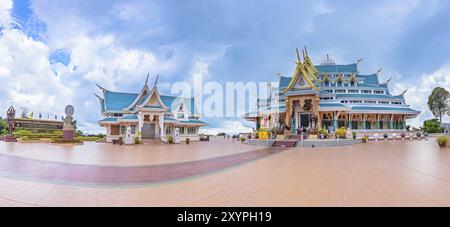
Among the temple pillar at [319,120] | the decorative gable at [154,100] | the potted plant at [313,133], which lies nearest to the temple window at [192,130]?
the decorative gable at [154,100]

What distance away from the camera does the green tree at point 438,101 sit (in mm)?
40812

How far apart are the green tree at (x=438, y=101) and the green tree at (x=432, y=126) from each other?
1.05m

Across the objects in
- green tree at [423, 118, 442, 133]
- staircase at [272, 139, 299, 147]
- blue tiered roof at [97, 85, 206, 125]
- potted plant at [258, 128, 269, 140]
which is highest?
blue tiered roof at [97, 85, 206, 125]

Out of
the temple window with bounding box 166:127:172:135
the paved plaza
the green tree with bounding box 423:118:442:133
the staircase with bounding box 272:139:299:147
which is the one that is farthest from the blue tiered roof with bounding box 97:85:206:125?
the green tree with bounding box 423:118:442:133

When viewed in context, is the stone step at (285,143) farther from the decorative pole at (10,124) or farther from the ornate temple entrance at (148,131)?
the decorative pole at (10,124)

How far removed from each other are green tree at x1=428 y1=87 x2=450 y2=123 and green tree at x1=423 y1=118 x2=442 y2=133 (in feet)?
3.43

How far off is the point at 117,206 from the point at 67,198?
125 centimetres

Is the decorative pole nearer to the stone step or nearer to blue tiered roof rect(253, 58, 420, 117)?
blue tiered roof rect(253, 58, 420, 117)

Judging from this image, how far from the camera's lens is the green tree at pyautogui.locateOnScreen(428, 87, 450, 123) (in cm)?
4081

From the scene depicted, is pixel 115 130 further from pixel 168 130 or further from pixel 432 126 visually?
pixel 432 126
